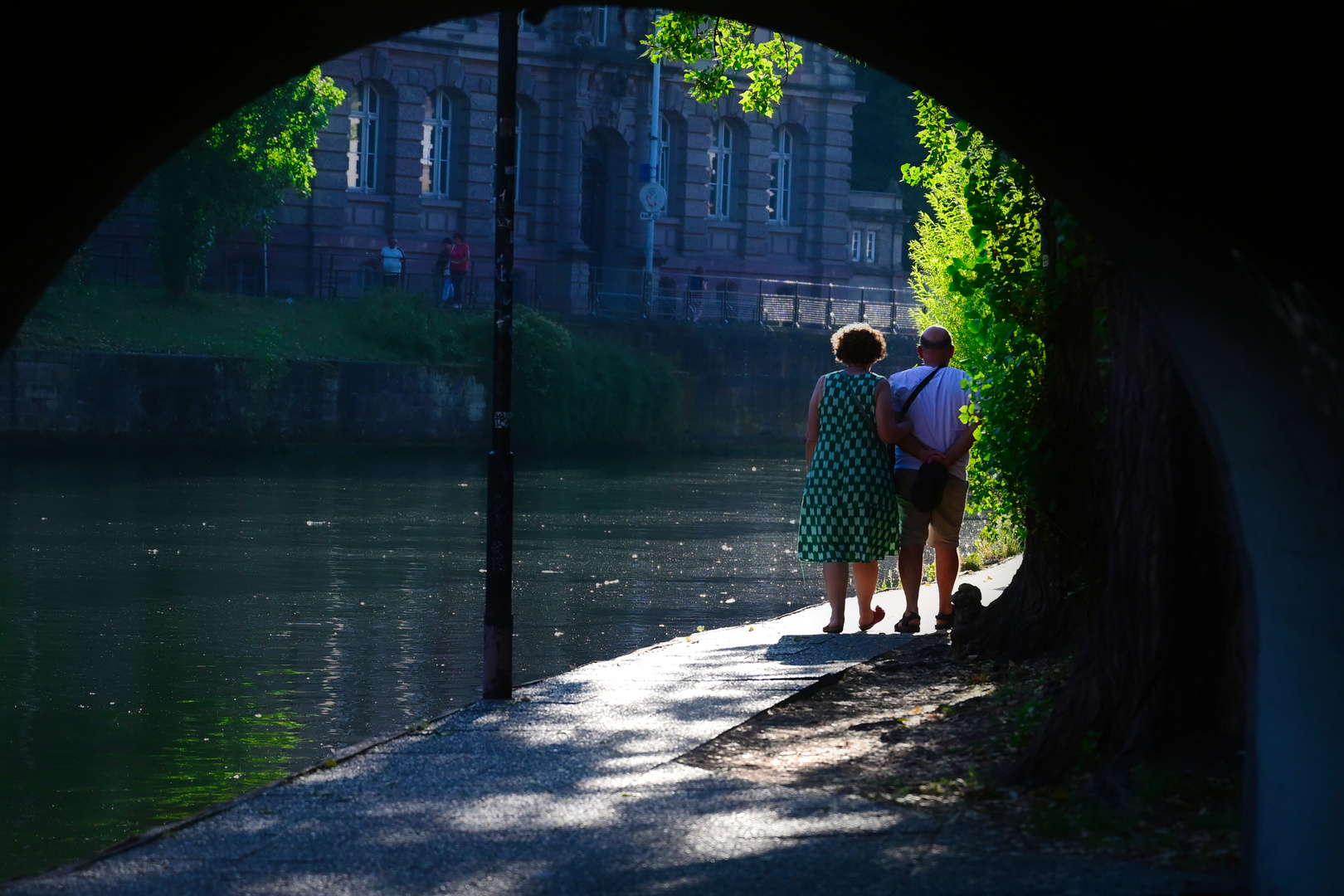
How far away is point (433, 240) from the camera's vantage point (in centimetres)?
5069

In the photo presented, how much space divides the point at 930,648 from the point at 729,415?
37.6 metres

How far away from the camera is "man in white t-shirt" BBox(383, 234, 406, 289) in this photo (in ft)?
→ 146

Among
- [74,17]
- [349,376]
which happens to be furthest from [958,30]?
[349,376]

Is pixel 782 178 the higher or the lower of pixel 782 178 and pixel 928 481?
the higher

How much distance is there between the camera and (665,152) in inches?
2211

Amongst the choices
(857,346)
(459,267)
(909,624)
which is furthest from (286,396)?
(857,346)

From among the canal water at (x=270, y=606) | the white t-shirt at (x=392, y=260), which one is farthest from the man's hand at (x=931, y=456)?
the white t-shirt at (x=392, y=260)

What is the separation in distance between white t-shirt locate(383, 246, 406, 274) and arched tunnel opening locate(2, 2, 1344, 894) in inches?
1637

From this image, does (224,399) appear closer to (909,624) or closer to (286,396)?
(286,396)

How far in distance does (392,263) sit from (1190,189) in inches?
1695

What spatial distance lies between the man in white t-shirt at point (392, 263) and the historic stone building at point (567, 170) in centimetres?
48

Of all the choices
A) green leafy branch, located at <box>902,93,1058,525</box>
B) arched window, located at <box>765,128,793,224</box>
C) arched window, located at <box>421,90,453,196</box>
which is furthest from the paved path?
arched window, located at <box>765,128,793,224</box>

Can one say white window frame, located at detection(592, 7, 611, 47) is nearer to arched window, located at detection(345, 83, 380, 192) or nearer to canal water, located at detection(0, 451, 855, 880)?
arched window, located at detection(345, 83, 380, 192)

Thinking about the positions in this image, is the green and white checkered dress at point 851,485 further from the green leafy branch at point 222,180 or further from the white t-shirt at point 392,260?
the white t-shirt at point 392,260
